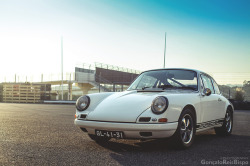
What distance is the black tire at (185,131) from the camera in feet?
14.3

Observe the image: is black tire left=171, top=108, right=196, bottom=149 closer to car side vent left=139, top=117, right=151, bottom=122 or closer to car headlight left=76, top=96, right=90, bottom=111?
car side vent left=139, top=117, right=151, bottom=122

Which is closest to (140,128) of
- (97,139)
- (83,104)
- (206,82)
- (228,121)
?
(97,139)

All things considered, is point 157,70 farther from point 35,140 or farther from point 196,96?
point 35,140

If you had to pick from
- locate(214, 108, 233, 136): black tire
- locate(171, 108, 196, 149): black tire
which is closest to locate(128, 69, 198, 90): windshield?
locate(171, 108, 196, 149): black tire

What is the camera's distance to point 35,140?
5223 mm

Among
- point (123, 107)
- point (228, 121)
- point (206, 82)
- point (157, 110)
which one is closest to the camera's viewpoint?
point (157, 110)

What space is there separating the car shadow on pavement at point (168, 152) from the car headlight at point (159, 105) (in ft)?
1.96

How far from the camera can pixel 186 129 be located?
4.70 metres

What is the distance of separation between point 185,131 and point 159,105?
31.0 inches

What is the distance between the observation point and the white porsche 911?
4168mm

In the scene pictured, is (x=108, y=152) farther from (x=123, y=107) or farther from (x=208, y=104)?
(x=208, y=104)

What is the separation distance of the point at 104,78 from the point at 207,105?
32.8 meters

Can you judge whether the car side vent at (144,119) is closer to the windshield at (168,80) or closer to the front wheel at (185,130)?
the front wheel at (185,130)

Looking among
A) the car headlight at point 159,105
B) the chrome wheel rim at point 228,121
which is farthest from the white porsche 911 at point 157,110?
the chrome wheel rim at point 228,121
